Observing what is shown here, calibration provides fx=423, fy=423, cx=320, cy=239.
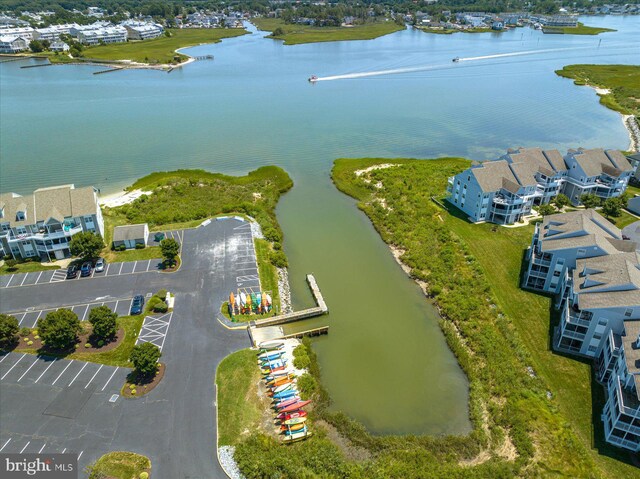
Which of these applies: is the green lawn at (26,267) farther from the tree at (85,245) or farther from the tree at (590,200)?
the tree at (590,200)

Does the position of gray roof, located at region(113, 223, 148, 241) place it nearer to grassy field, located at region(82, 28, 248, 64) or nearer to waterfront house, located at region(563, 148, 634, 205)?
waterfront house, located at region(563, 148, 634, 205)

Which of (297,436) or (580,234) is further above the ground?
(580,234)

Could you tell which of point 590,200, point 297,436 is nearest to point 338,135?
point 590,200

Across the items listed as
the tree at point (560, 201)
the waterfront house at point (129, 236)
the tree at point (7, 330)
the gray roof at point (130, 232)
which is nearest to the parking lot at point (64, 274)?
the waterfront house at point (129, 236)

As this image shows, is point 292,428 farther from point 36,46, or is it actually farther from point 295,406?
point 36,46

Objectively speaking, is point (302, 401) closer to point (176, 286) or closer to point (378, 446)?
point (378, 446)
